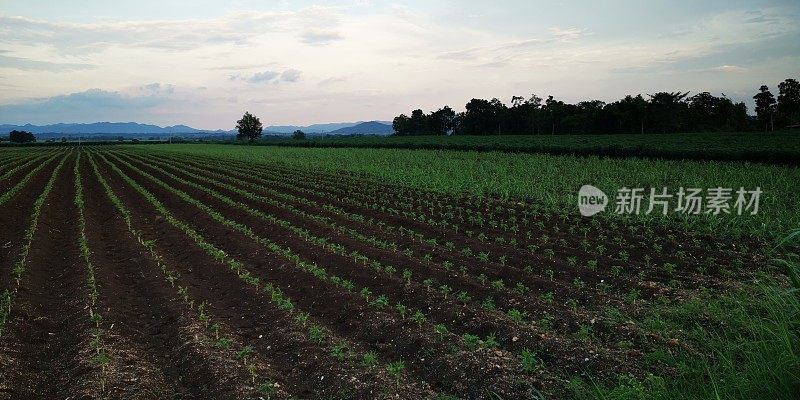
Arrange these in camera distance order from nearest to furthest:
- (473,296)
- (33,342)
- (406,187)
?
(33,342) < (473,296) < (406,187)

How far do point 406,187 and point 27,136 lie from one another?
14520 cm

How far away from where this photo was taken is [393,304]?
693cm

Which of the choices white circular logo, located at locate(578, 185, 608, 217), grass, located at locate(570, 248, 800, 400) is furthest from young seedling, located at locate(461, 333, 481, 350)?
white circular logo, located at locate(578, 185, 608, 217)

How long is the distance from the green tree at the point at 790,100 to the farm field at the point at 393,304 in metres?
69.9

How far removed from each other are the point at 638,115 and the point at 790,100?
86.2 feet

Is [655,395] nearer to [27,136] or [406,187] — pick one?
[406,187]

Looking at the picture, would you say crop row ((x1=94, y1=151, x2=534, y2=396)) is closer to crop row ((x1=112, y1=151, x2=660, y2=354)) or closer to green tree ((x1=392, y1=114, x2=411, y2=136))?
crop row ((x1=112, y1=151, x2=660, y2=354))

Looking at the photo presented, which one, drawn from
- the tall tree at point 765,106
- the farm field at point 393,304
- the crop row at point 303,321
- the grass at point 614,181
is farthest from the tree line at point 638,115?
the crop row at point 303,321

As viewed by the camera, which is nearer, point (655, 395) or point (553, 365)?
point (655, 395)

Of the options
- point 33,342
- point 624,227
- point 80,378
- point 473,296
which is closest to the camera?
point 80,378

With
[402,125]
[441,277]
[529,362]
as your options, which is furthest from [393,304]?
[402,125]

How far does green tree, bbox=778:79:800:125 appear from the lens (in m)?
69.8

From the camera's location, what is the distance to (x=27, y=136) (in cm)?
12988

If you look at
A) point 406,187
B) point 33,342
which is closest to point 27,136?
point 406,187
